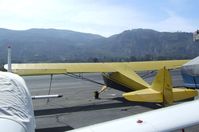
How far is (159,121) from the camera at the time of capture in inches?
146

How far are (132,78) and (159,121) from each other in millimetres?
11539

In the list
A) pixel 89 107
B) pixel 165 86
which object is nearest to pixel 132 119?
pixel 165 86

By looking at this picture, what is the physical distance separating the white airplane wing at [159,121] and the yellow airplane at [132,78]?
7.91 meters

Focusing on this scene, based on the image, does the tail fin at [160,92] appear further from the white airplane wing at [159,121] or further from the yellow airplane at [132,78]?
the white airplane wing at [159,121]

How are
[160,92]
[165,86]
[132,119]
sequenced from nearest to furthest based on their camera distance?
[132,119]
[165,86]
[160,92]

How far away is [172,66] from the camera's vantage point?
1881cm

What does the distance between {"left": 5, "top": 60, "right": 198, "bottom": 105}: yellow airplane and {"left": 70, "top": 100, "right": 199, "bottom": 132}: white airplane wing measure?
7.91 m

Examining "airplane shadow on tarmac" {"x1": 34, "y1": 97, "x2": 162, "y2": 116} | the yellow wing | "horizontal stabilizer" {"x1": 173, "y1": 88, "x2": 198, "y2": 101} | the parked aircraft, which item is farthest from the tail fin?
the parked aircraft

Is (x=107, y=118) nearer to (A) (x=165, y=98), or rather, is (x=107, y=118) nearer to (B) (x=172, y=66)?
(A) (x=165, y=98)

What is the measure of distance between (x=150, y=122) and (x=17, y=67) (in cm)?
1270

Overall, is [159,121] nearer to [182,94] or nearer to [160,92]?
[160,92]

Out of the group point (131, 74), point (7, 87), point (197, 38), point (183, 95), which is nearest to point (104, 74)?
point (131, 74)

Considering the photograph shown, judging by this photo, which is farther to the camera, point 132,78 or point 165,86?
point 132,78

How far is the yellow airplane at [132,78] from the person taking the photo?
1190cm
